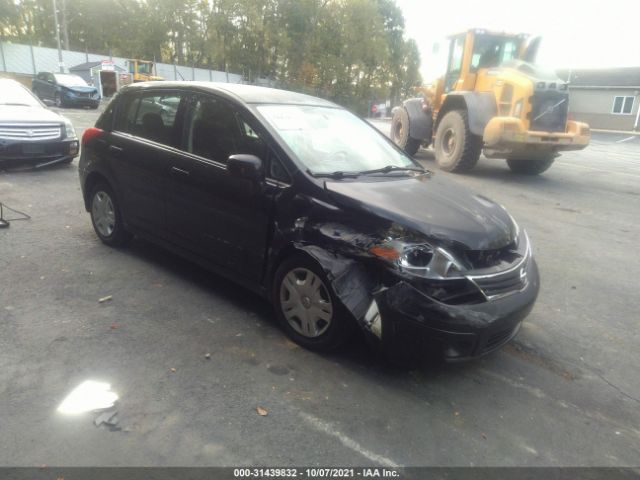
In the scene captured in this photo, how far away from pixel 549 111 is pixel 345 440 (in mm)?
9472

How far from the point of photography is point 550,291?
4715mm

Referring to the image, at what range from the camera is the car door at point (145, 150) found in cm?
429

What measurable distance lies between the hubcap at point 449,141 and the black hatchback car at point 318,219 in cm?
735

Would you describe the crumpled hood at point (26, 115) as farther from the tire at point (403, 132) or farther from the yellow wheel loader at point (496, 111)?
the yellow wheel loader at point (496, 111)

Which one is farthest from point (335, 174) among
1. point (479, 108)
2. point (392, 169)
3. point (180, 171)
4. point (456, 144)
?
point (456, 144)

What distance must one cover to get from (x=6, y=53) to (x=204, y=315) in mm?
37680

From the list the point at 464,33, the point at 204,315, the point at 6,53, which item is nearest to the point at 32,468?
the point at 204,315

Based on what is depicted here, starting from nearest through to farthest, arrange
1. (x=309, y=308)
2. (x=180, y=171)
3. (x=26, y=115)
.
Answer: (x=309, y=308) < (x=180, y=171) < (x=26, y=115)

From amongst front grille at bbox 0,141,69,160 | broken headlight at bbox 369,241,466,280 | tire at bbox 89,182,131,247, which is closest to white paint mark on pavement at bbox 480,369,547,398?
broken headlight at bbox 369,241,466,280

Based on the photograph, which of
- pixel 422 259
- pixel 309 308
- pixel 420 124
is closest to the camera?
pixel 422 259

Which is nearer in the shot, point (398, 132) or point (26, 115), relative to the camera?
point (26, 115)

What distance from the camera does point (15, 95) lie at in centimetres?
912

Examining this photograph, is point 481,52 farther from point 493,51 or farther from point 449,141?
point 449,141

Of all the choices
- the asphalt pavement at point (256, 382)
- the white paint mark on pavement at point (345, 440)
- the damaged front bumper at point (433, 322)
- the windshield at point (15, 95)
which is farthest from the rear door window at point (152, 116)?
the windshield at point (15, 95)
